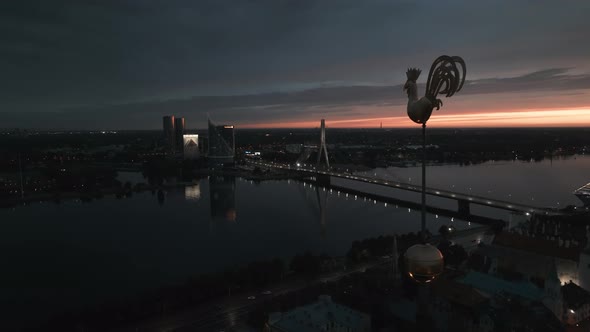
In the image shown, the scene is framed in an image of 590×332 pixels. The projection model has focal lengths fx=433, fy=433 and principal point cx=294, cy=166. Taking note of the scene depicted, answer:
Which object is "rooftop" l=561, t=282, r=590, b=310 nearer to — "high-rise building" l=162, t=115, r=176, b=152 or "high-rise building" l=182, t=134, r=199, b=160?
"high-rise building" l=182, t=134, r=199, b=160

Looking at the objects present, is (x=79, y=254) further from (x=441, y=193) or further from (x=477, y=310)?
(x=441, y=193)

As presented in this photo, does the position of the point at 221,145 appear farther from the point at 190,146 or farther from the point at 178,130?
the point at 178,130

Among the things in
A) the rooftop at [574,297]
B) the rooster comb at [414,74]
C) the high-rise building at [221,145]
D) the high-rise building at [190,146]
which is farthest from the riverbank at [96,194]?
the rooster comb at [414,74]

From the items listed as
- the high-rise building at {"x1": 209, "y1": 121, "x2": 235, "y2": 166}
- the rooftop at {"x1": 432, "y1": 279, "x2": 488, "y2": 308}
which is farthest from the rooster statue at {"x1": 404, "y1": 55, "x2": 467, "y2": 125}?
the high-rise building at {"x1": 209, "y1": 121, "x2": 235, "y2": 166}

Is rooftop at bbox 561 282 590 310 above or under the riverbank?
under

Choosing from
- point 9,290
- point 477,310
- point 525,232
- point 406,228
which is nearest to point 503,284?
point 477,310

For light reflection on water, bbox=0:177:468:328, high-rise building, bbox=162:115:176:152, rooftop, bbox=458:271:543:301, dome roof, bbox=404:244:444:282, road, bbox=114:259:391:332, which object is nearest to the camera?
dome roof, bbox=404:244:444:282

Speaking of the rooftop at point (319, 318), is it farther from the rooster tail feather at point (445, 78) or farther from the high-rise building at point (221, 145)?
the high-rise building at point (221, 145)
